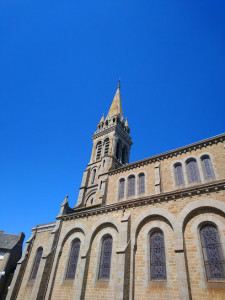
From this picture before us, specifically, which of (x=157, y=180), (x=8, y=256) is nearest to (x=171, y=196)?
(x=157, y=180)

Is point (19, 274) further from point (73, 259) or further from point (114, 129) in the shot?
point (114, 129)

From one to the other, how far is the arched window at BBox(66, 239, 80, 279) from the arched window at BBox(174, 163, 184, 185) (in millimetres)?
10375

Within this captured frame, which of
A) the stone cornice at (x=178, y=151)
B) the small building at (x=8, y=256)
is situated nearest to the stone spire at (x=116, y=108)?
the stone cornice at (x=178, y=151)

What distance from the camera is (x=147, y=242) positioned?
11.9m

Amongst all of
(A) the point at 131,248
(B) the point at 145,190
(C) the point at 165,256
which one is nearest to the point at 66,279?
(A) the point at 131,248

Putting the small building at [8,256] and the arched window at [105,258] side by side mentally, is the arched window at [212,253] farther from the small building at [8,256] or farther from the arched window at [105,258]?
the small building at [8,256]

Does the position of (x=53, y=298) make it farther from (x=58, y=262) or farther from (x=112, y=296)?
(x=112, y=296)

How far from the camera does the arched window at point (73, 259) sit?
1438 cm

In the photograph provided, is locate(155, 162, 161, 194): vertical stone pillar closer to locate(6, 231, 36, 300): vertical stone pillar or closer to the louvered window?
locate(6, 231, 36, 300): vertical stone pillar

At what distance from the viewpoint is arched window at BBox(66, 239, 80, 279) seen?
47.2ft

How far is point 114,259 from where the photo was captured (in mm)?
12516

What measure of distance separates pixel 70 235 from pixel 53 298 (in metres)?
4.30

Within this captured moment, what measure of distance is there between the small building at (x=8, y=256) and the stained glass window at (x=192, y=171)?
2498cm

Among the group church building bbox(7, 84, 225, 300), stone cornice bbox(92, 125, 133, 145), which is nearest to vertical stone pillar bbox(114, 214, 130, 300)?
church building bbox(7, 84, 225, 300)
